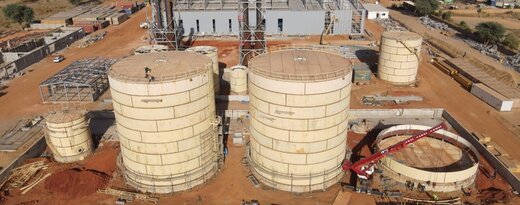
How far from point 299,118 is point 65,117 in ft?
71.3

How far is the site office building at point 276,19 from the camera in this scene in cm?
7912

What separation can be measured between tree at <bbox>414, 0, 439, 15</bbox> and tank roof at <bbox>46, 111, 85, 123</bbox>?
297 ft

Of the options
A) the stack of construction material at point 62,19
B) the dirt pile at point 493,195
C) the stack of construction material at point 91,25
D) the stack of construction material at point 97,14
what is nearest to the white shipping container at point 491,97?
the dirt pile at point 493,195

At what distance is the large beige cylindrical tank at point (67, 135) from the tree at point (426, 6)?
90.5m

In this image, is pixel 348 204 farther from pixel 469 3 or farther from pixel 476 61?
pixel 469 3

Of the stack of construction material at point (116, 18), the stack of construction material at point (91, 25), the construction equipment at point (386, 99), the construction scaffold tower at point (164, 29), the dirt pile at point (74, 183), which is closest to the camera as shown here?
the dirt pile at point (74, 183)

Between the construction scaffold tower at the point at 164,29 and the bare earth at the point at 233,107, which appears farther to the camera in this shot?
the construction scaffold tower at the point at 164,29

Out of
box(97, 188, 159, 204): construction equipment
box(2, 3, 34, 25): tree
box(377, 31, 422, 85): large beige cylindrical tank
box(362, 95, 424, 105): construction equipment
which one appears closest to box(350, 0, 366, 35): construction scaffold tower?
box(377, 31, 422, 85): large beige cylindrical tank

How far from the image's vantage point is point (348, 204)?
2994 centimetres

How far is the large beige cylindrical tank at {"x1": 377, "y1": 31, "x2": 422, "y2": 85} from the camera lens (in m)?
52.6

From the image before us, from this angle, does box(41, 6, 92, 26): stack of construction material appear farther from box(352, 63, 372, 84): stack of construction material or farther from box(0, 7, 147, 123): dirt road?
box(352, 63, 372, 84): stack of construction material

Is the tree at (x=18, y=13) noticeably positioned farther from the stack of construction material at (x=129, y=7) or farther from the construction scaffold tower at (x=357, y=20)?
the construction scaffold tower at (x=357, y=20)

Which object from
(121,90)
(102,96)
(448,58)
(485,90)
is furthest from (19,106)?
(448,58)

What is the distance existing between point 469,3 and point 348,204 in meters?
120
